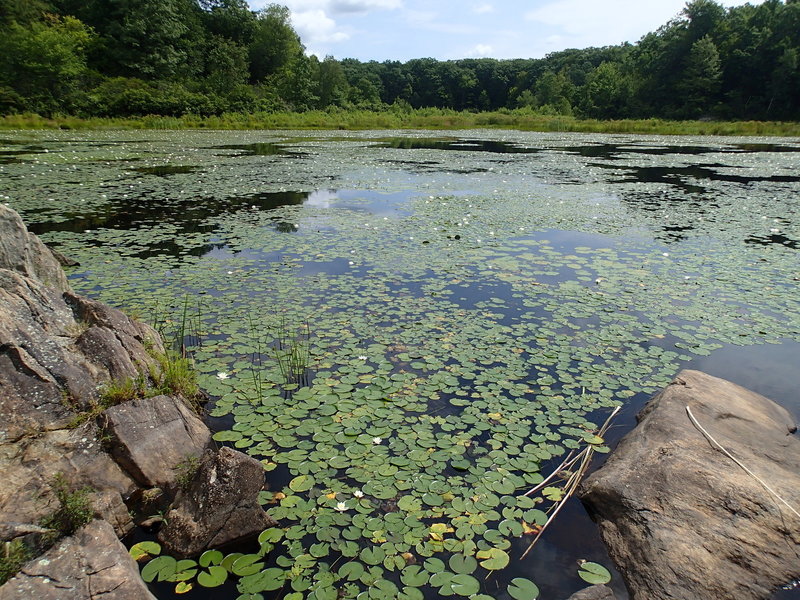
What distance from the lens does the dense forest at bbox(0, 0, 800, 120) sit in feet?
111

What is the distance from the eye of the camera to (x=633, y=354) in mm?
4441

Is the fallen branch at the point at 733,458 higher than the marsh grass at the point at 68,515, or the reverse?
the marsh grass at the point at 68,515

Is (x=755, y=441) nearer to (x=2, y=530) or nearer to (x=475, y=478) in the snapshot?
(x=475, y=478)

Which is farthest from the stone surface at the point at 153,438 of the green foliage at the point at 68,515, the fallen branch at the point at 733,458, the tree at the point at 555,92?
the tree at the point at 555,92

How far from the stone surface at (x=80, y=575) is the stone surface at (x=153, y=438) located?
593 mm

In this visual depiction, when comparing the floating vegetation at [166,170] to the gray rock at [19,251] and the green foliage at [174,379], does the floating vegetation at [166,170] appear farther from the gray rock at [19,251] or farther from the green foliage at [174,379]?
the green foliage at [174,379]

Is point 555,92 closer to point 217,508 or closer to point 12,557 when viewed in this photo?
point 217,508

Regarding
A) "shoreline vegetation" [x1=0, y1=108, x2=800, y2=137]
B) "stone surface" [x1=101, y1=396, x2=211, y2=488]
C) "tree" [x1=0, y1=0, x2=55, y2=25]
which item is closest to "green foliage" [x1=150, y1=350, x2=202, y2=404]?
"stone surface" [x1=101, y1=396, x2=211, y2=488]

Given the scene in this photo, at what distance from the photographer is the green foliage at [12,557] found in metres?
1.93

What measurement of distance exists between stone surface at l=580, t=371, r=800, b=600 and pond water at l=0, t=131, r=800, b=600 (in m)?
0.21

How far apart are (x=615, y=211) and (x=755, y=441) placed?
8.29 m

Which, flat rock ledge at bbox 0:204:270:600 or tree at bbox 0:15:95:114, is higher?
tree at bbox 0:15:95:114

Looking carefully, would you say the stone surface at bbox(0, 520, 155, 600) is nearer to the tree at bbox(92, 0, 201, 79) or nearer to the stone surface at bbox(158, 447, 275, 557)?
the stone surface at bbox(158, 447, 275, 557)

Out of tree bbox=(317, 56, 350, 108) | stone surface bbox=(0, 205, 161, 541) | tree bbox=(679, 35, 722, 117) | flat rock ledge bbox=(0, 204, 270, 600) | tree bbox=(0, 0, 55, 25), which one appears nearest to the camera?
flat rock ledge bbox=(0, 204, 270, 600)
